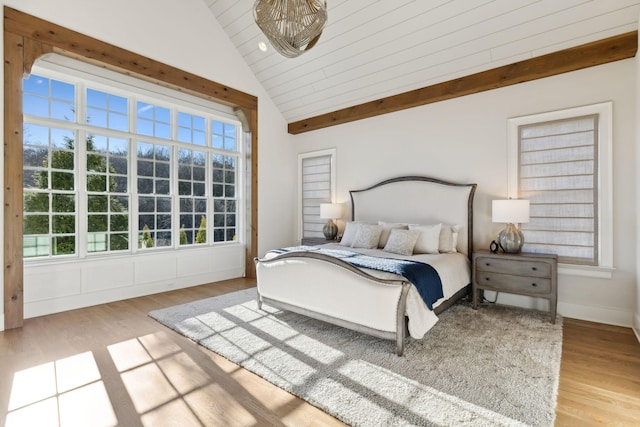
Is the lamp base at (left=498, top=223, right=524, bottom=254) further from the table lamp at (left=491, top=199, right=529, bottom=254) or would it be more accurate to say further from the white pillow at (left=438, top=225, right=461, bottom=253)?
the white pillow at (left=438, top=225, right=461, bottom=253)

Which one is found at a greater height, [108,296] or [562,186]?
[562,186]

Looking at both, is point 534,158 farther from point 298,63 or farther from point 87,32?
point 87,32

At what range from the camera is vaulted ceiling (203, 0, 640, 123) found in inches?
127

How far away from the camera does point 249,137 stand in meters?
5.62

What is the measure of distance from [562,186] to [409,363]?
277 centimetres

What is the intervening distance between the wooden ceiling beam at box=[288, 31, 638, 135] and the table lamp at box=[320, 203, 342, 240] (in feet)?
4.99

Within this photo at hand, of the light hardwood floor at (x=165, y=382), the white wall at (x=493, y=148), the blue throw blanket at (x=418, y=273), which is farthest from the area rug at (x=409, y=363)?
the white wall at (x=493, y=148)

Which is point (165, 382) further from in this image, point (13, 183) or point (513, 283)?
point (513, 283)

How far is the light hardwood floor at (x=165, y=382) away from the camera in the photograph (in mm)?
1852

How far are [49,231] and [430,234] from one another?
4.58m

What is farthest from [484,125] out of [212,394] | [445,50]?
[212,394]

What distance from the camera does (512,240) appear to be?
11.7ft

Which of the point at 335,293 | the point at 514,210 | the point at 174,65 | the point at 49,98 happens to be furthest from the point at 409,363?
the point at 49,98

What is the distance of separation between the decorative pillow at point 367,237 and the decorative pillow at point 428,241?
1.84 ft
